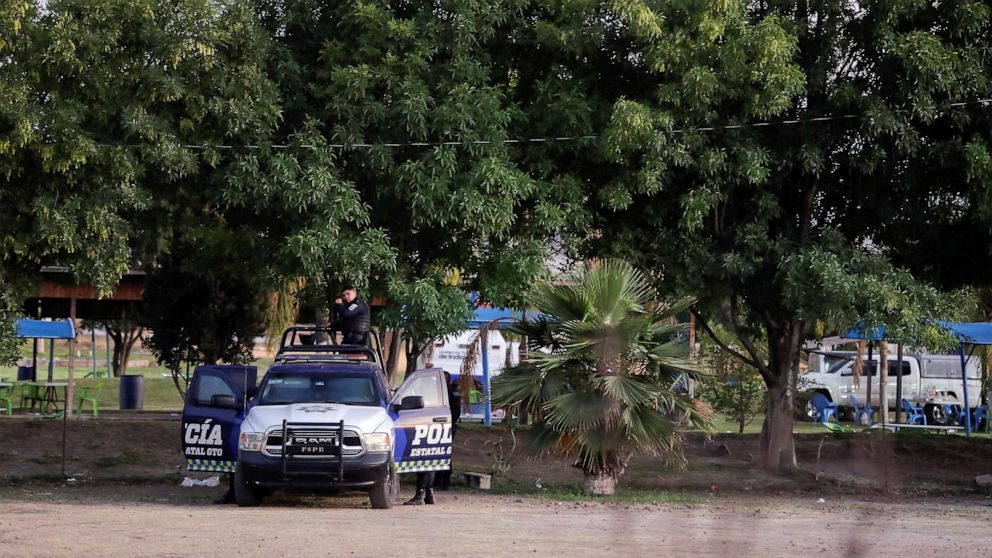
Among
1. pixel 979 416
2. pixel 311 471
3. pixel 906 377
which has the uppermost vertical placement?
pixel 906 377

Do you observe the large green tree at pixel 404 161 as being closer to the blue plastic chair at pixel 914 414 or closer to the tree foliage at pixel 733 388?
the tree foliage at pixel 733 388

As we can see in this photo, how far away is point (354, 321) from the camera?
16844 mm

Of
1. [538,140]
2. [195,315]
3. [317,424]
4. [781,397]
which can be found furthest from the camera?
[195,315]

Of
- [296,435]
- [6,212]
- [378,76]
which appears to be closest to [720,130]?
[378,76]

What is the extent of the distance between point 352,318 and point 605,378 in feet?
11.4

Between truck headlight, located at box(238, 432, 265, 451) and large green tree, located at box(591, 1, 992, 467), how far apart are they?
→ 6.32 meters

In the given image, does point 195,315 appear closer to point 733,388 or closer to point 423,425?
point 733,388

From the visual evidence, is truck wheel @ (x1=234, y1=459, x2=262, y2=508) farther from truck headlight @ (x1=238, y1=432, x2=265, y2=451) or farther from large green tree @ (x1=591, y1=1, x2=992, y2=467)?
large green tree @ (x1=591, y1=1, x2=992, y2=467)

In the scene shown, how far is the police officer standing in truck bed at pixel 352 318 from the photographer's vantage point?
55.2ft

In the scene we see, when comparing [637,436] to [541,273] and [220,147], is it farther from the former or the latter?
[220,147]

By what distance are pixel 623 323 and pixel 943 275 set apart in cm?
749

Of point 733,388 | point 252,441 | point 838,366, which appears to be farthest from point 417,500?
point 838,366

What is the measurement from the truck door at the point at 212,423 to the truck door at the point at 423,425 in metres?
1.97

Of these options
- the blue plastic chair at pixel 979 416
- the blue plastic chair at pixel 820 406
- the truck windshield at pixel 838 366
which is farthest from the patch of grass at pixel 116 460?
the truck windshield at pixel 838 366
